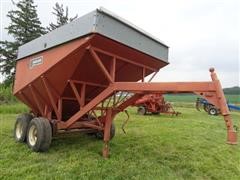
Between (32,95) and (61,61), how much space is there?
1714 mm

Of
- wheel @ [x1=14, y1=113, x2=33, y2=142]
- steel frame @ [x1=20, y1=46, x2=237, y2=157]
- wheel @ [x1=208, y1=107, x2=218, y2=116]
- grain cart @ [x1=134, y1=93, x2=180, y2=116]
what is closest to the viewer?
steel frame @ [x1=20, y1=46, x2=237, y2=157]

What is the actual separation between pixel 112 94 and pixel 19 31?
841 inches

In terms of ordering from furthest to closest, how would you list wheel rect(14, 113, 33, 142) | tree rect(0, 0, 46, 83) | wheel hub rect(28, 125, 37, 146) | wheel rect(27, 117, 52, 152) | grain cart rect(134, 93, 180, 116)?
tree rect(0, 0, 46, 83), grain cart rect(134, 93, 180, 116), wheel rect(14, 113, 33, 142), wheel hub rect(28, 125, 37, 146), wheel rect(27, 117, 52, 152)

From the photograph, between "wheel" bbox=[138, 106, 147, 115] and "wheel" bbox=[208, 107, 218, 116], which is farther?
"wheel" bbox=[208, 107, 218, 116]

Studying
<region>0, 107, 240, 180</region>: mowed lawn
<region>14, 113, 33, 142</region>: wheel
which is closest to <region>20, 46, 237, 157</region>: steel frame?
<region>14, 113, 33, 142</region>: wheel

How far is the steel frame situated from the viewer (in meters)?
3.58

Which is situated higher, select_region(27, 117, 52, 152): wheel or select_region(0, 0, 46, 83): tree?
select_region(0, 0, 46, 83): tree

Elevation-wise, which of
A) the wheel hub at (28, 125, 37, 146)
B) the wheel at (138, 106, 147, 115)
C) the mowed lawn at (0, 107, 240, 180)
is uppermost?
the wheel at (138, 106, 147, 115)

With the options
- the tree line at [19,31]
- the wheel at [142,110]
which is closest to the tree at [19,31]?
the tree line at [19,31]

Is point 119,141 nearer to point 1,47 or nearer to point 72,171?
point 72,171

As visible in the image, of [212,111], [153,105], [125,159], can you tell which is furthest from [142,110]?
[125,159]

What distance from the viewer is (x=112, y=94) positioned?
16.0ft

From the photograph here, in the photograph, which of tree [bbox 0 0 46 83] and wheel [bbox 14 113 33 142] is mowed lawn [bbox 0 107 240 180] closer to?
wheel [bbox 14 113 33 142]

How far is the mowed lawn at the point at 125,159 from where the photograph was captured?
13.7 ft
